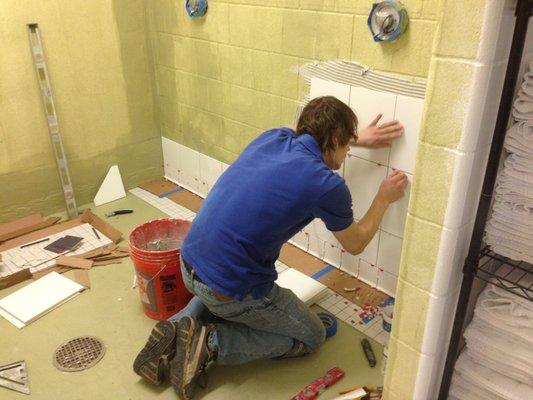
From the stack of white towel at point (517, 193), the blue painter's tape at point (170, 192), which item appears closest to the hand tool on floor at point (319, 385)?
the stack of white towel at point (517, 193)

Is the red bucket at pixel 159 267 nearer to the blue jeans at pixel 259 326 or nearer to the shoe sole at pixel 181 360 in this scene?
the blue jeans at pixel 259 326

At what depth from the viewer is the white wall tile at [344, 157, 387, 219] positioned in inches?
83.4

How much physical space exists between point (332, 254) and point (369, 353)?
0.67 metres

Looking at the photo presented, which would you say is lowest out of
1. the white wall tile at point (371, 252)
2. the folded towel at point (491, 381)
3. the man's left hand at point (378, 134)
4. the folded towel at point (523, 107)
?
the white wall tile at point (371, 252)

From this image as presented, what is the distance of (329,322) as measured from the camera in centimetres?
212

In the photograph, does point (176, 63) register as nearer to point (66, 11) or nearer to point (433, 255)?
point (66, 11)

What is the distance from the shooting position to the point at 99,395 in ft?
5.93

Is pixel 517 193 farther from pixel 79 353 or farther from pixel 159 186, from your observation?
pixel 159 186

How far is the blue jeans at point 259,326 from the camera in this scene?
1814 mm

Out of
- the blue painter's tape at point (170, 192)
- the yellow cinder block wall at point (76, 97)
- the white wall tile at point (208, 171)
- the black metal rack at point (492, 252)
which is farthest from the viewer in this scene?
the blue painter's tape at point (170, 192)

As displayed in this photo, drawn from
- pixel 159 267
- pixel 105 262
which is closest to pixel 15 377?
pixel 159 267

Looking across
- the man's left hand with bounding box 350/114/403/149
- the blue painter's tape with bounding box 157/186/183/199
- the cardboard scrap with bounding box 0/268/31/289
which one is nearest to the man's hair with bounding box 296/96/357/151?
the man's left hand with bounding box 350/114/403/149

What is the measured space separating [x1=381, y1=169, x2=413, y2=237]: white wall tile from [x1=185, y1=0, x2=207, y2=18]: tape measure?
146cm

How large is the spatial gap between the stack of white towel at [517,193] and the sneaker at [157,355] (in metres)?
1.24
